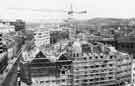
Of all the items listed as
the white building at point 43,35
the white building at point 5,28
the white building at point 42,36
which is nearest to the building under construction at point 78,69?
the white building at point 43,35

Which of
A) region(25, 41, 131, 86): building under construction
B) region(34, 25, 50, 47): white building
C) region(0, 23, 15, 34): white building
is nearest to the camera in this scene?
region(25, 41, 131, 86): building under construction

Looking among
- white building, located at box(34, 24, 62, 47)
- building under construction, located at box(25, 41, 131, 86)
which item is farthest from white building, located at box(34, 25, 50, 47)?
building under construction, located at box(25, 41, 131, 86)

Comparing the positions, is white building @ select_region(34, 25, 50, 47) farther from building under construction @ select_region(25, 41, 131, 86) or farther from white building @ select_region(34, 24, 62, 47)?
building under construction @ select_region(25, 41, 131, 86)

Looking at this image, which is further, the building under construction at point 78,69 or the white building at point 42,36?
the white building at point 42,36

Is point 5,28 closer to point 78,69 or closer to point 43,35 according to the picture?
point 43,35

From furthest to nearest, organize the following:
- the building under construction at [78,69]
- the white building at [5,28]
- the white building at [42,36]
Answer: the white building at [42,36], the white building at [5,28], the building under construction at [78,69]

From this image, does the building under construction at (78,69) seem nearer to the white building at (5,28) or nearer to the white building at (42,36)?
the white building at (42,36)

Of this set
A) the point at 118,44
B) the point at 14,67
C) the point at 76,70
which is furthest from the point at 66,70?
the point at 118,44

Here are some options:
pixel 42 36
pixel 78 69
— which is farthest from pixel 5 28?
pixel 78 69

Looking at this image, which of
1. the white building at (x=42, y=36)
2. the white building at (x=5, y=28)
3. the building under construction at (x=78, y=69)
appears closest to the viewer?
the building under construction at (x=78, y=69)
